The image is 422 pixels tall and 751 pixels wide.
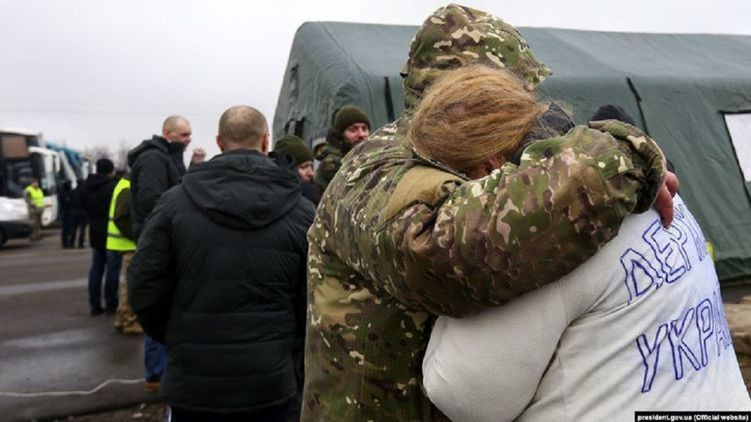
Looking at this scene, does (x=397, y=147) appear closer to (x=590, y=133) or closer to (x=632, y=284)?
(x=590, y=133)

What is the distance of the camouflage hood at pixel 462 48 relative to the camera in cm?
149

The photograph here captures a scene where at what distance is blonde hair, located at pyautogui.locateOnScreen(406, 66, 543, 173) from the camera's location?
1188 mm

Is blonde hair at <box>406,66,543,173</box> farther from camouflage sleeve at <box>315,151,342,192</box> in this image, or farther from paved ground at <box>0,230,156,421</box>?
paved ground at <box>0,230,156,421</box>

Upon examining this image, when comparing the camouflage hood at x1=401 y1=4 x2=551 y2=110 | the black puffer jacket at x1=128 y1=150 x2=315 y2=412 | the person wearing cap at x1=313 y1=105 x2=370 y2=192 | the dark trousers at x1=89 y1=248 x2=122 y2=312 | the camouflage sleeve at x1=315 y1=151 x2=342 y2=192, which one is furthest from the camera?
the dark trousers at x1=89 y1=248 x2=122 y2=312

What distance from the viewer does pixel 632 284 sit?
3.79 ft

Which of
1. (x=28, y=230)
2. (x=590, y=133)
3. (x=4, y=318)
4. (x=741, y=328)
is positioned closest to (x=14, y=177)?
(x=28, y=230)

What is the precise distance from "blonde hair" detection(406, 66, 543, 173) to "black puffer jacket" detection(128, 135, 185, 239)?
4.01 metres

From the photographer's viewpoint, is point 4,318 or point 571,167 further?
point 4,318

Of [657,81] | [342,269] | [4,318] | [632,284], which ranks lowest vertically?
[4,318]

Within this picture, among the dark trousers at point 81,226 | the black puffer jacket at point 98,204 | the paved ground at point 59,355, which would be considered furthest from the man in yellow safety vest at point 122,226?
the dark trousers at point 81,226

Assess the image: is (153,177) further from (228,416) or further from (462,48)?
(462,48)

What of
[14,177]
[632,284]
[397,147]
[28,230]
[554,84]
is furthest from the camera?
[14,177]

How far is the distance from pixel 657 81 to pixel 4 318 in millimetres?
8342

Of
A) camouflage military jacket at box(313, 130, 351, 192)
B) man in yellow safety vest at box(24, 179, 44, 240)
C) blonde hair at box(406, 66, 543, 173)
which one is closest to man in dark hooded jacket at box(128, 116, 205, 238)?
camouflage military jacket at box(313, 130, 351, 192)
